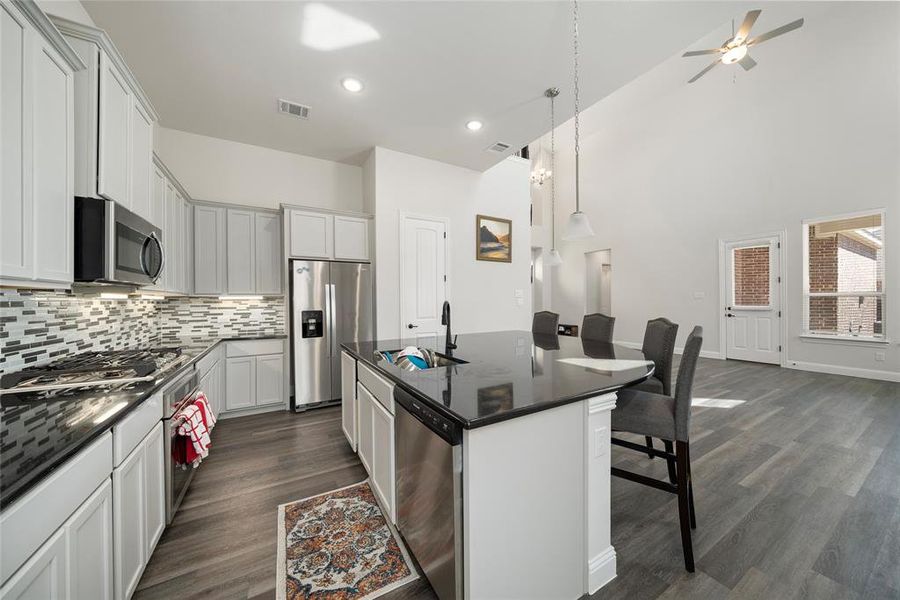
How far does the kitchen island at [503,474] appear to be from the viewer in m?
1.09

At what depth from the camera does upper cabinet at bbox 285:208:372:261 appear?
3.65 metres

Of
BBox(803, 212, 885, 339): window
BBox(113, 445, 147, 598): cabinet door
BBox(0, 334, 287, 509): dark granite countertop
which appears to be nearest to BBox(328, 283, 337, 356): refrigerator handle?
BBox(0, 334, 287, 509): dark granite countertop

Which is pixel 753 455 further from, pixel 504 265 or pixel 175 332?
pixel 175 332

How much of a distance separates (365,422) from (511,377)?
1084 millimetres

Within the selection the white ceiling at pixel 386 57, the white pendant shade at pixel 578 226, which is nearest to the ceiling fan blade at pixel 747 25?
the white ceiling at pixel 386 57

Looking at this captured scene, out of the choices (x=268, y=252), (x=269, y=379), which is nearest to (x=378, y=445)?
(x=269, y=379)

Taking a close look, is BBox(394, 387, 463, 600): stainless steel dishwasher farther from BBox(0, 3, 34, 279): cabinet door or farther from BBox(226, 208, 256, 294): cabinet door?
BBox(226, 208, 256, 294): cabinet door

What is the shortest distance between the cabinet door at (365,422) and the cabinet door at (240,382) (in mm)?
1830

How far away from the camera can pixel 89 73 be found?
1502 millimetres

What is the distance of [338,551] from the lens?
1605 mm

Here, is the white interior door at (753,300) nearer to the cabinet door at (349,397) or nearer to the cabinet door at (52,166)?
the cabinet door at (349,397)

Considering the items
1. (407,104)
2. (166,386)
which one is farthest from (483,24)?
(166,386)

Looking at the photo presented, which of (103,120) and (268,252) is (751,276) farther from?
(103,120)

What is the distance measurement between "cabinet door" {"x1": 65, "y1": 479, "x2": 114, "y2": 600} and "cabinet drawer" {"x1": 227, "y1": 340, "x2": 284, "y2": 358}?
249 centimetres
